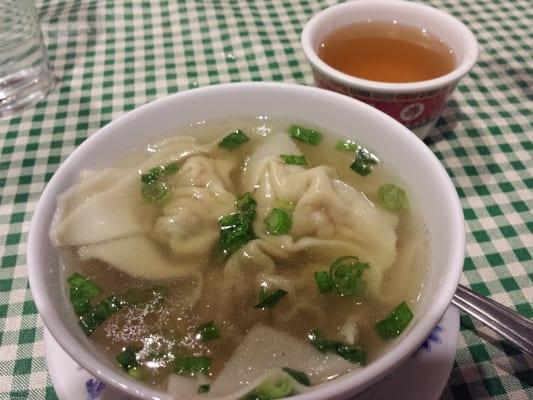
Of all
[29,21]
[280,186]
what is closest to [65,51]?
[29,21]

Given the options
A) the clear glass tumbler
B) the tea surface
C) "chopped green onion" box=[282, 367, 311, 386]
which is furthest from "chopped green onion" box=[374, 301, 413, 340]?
the clear glass tumbler

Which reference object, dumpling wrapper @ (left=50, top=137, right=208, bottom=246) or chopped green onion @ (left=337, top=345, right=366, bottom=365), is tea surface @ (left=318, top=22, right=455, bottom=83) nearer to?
dumpling wrapper @ (left=50, top=137, right=208, bottom=246)

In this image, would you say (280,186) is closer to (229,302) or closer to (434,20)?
(229,302)

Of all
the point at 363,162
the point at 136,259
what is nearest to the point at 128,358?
the point at 136,259

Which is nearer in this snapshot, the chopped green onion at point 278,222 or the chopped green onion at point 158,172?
the chopped green onion at point 278,222

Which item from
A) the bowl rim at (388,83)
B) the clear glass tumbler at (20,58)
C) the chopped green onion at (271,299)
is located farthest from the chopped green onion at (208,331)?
the clear glass tumbler at (20,58)

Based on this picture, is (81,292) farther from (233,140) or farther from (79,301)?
(233,140)

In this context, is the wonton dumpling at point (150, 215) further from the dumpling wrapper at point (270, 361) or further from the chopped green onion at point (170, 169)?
the dumpling wrapper at point (270, 361)

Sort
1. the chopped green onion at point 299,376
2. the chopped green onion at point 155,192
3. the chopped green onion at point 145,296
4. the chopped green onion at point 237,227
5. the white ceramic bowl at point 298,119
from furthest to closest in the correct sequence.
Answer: the chopped green onion at point 155,192 → the chopped green onion at point 237,227 → the chopped green onion at point 145,296 → the chopped green onion at point 299,376 → the white ceramic bowl at point 298,119
